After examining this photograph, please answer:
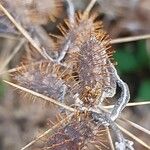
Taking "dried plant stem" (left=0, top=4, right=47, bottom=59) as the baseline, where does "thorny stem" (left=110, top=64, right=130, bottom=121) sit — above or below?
below

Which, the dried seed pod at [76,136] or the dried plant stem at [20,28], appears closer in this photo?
the dried seed pod at [76,136]

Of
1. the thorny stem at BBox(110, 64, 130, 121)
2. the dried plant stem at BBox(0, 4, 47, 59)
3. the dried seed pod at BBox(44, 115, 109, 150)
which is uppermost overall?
the dried plant stem at BBox(0, 4, 47, 59)

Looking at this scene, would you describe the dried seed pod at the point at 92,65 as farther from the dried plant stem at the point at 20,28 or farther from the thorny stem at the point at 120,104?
the dried plant stem at the point at 20,28

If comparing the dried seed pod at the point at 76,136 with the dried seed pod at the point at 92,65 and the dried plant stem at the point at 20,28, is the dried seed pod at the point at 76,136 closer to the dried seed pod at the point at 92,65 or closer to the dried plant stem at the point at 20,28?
the dried seed pod at the point at 92,65

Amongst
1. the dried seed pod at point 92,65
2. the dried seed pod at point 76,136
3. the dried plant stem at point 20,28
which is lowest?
the dried seed pod at point 76,136

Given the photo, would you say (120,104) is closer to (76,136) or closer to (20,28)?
(76,136)

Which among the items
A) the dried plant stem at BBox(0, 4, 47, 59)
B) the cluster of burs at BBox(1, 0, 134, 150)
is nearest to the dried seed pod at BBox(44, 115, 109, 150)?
the cluster of burs at BBox(1, 0, 134, 150)

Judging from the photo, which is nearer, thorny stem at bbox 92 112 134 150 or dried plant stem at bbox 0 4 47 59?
thorny stem at bbox 92 112 134 150

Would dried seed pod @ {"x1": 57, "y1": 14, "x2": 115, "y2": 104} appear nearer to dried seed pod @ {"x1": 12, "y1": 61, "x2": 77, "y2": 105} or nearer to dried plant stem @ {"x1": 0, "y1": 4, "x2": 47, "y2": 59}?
dried seed pod @ {"x1": 12, "y1": 61, "x2": 77, "y2": 105}

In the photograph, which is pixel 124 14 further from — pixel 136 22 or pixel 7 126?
pixel 7 126

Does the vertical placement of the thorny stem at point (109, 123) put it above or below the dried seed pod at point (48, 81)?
below

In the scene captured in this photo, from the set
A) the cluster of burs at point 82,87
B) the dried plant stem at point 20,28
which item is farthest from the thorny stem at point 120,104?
the dried plant stem at point 20,28

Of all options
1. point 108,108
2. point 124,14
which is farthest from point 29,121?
point 108,108
